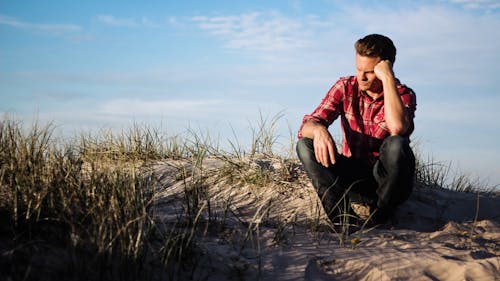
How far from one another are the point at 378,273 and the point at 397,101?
4.48 feet

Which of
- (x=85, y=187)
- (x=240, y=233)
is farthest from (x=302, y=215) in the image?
(x=85, y=187)

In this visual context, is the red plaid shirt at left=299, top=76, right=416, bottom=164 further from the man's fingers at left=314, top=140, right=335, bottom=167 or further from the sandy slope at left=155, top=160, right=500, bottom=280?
the sandy slope at left=155, top=160, right=500, bottom=280

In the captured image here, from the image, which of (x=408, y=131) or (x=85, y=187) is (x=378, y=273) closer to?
(x=408, y=131)

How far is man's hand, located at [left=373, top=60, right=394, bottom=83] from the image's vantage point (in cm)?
425

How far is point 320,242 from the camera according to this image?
3949mm

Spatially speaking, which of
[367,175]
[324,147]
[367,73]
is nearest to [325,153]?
[324,147]

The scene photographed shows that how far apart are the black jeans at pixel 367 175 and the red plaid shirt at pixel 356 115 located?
0.51ft

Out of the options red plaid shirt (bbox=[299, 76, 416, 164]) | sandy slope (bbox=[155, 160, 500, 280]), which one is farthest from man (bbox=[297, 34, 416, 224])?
sandy slope (bbox=[155, 160, 500, 280])

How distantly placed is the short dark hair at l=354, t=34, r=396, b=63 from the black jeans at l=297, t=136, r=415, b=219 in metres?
0.68

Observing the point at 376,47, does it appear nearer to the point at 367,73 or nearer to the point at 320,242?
the point at 367,73

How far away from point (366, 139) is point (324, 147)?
0.65 meters

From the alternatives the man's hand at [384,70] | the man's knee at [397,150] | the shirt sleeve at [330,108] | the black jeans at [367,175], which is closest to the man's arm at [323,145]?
the black jeans at [367,175]

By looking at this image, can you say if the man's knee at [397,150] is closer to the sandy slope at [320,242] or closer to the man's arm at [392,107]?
the man's arm at [392,107]

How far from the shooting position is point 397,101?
4.19 meters
